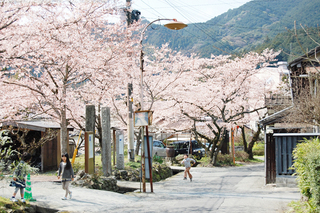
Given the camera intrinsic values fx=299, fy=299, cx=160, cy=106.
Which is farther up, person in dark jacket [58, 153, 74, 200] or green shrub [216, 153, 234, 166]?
person in dark jacket [58, 153, 74, 200]

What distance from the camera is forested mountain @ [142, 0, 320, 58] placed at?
373ft

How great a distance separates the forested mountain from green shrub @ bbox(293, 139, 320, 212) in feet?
350

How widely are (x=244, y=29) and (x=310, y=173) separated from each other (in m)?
150

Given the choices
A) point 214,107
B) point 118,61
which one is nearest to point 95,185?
point 118,61

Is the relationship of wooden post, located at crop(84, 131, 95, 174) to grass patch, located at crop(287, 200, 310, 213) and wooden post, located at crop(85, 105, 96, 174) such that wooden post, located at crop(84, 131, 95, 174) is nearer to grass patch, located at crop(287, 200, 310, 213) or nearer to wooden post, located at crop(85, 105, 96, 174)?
wooden post, located at crop(85, 105, 96, 174)

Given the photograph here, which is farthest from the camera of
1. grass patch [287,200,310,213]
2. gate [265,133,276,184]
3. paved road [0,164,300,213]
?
gate [265,133,276,184]

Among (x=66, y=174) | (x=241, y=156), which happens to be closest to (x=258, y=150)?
(x=241, y=156)

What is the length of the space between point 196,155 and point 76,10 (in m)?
17.9

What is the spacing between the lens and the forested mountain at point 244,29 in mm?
113750

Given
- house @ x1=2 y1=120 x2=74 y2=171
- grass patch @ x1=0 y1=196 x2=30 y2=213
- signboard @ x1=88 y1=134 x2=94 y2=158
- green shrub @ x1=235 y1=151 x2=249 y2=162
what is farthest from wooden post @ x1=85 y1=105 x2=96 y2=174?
green shrub @ x1=235 y1=151 x2=249 y2=162

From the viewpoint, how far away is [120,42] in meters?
14.5

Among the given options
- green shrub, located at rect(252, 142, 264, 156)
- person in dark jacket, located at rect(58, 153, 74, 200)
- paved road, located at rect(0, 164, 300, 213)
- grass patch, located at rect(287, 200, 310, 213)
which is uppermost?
person in dark jacket, located at rect(58, 153, 74, 200)

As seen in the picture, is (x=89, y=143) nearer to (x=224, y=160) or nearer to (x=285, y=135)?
(x=285, y=135)

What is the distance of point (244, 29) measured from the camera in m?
146
